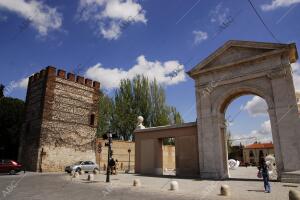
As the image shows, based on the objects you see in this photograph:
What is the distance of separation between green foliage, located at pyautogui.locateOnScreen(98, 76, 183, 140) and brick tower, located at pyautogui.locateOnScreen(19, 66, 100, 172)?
5.67m

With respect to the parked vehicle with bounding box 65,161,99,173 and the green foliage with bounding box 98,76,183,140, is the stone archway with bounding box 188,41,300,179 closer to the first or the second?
the parked vehicle with bounding box 65,161,99,173

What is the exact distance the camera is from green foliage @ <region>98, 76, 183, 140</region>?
37031 mm

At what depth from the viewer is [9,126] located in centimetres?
3366

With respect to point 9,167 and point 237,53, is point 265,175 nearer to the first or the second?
point 237,53

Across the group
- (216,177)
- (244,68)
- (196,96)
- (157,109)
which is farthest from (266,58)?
(157,109)

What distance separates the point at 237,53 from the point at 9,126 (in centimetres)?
3052

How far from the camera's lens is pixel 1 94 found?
35.1m

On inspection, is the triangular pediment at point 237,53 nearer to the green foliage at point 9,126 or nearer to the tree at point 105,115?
the tree at point 105,115

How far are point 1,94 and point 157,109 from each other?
22.1 metres

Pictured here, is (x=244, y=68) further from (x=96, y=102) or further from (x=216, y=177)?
(x=96, y=102)

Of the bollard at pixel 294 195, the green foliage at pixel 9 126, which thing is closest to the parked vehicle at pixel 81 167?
the green foliage at pixel 9 126

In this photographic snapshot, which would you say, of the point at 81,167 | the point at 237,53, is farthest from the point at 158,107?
the point at 237,53

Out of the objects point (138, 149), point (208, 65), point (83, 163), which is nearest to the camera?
point (208, 65)

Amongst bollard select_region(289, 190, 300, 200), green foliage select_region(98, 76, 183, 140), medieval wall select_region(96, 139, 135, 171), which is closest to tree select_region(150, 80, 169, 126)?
green foliage select_region(98, 76, 183, 140)
